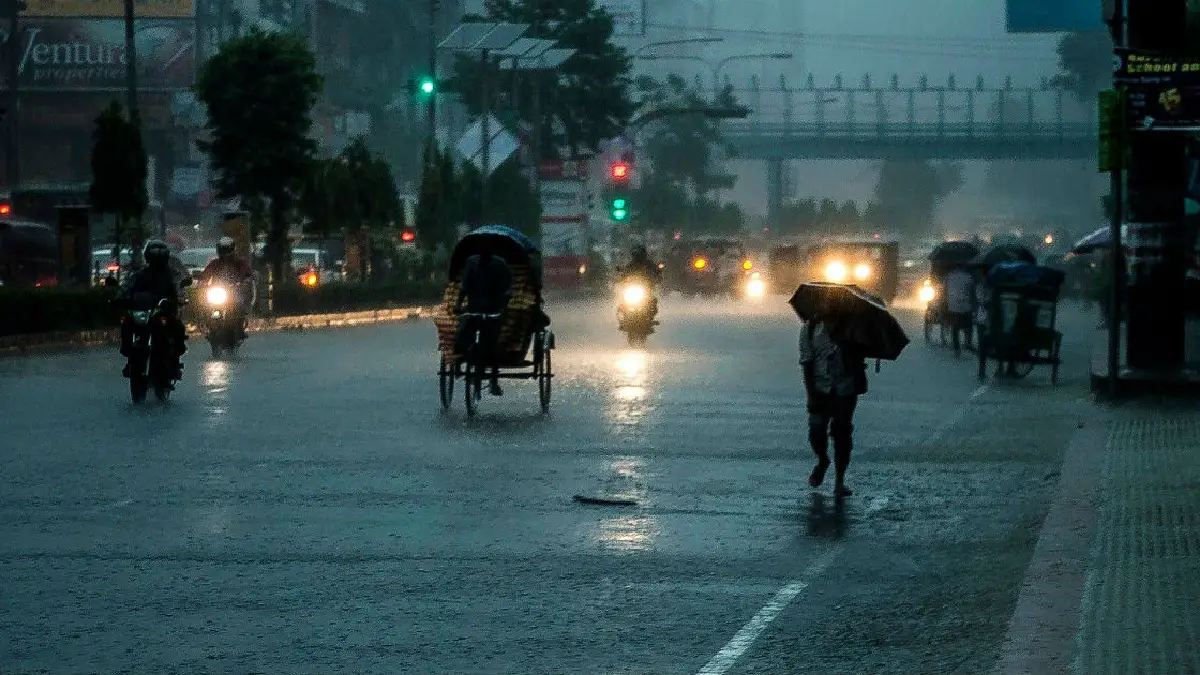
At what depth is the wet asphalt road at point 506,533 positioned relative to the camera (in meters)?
8.86

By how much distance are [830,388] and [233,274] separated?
18998 millimetres

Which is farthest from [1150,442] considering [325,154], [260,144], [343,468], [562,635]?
[325,154]

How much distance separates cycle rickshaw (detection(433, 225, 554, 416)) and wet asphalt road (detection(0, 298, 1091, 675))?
395mm

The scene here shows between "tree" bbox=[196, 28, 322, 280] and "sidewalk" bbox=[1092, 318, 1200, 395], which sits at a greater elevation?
"tree" bbox=[196, 28, 322, 280]

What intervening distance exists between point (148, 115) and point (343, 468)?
7306 centimetres

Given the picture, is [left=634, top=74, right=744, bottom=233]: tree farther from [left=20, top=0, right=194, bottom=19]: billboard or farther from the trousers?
the trousers

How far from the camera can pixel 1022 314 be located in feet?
89.6

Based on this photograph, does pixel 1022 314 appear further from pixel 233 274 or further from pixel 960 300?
pixel 233 274

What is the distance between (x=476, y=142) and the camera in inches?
2813

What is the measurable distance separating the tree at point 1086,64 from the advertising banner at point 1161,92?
121 m

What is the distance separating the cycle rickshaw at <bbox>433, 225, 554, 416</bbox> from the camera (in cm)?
2119

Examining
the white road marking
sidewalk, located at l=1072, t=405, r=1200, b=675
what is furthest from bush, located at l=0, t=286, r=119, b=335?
the white road marking

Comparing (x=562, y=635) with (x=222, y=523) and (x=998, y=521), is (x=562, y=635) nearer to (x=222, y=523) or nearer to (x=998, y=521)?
(x=222, y=523)

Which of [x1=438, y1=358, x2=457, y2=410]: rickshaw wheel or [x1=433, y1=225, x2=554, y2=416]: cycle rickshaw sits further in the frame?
[x1=438, y1=358, x2=457, y2=410]: rickshaw wheel
